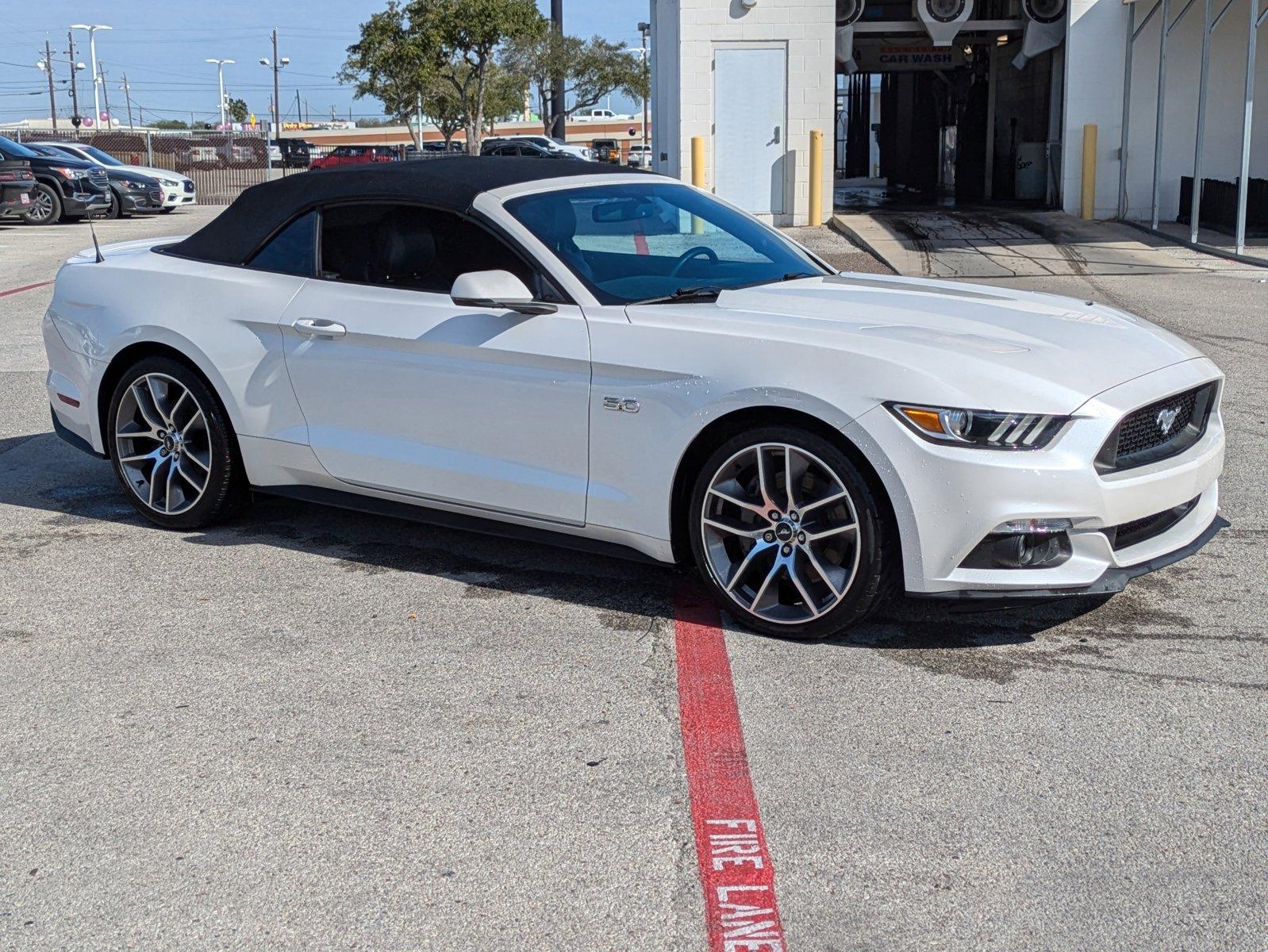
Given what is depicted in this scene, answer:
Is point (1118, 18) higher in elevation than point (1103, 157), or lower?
higher

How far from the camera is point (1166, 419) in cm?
451

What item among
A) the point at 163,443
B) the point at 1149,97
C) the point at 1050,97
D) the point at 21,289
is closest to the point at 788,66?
the point at 1149,97

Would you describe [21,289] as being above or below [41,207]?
below

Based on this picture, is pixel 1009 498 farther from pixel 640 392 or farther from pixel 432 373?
pixel 432 373

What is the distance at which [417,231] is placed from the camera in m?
5.29

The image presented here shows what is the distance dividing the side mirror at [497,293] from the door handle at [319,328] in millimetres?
646

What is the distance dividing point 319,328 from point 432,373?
1.89ft

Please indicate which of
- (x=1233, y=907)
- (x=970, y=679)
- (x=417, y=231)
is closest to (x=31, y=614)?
(x=417, y=231)

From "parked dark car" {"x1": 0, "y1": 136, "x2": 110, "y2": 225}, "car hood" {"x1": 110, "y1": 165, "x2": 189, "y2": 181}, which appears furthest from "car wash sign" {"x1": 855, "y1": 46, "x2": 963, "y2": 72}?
"parked dark car" {"x1": 0, "y1": 136, "x2": 110, "y2": 225}

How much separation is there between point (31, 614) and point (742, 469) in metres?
2.55

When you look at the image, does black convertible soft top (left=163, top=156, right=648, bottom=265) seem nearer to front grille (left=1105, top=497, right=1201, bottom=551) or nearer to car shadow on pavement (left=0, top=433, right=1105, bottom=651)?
car shadow on pavement (left=0, top=433, right=1105, bottom=651)

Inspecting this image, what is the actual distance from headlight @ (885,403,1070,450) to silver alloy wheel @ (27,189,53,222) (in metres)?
26.3

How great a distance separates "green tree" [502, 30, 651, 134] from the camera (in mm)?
77375

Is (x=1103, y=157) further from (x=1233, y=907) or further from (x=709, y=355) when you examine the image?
(x=1233, y=907)
